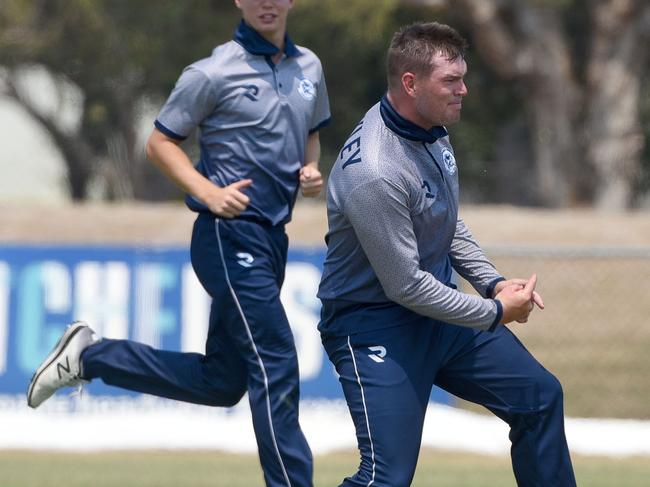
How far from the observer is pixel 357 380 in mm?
5578

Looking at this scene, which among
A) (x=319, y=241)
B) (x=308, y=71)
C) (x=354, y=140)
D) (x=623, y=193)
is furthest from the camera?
(x=623, y=193)

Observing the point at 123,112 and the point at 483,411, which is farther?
the point at 123,112

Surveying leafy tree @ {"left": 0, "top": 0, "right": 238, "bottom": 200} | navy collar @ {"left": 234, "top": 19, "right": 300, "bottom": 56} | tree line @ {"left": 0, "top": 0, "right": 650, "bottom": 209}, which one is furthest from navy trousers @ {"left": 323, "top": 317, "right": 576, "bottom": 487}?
leafy tree @ {"left": 0, "top": 0, "right": 238, "bottom": 200}

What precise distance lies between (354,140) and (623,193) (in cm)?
1697

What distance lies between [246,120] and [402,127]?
54.1 inches

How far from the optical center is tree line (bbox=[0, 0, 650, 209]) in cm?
2133

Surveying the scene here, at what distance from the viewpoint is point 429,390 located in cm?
564

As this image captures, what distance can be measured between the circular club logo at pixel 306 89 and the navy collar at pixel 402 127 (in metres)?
1.39

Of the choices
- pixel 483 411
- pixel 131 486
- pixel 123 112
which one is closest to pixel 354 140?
pixel 131 486

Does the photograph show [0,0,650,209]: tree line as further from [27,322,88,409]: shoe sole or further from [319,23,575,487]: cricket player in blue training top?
[319,23,575,487]: cricket player in blue training top

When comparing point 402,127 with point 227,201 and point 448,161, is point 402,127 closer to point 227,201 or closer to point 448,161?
point 448,161

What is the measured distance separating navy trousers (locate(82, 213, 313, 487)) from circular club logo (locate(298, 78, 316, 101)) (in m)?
0.66

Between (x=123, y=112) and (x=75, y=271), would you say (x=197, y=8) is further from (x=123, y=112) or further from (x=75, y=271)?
(x=75, y=271)

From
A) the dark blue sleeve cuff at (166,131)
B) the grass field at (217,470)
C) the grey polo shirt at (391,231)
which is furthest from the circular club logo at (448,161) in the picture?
the grass field at (217,470)
